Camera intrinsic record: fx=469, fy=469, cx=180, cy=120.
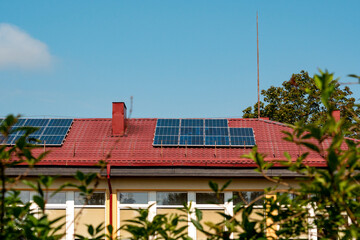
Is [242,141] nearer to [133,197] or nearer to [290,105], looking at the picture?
[133,197]

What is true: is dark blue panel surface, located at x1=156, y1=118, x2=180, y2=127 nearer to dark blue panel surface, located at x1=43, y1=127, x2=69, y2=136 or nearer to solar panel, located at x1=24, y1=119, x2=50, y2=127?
dark blue panel surface, located at x1=43, y1=127, x2=69, y2=136

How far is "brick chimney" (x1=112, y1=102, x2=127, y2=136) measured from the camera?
60.6ft

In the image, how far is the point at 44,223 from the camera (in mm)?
2953

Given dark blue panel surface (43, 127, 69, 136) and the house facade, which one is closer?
the house facade

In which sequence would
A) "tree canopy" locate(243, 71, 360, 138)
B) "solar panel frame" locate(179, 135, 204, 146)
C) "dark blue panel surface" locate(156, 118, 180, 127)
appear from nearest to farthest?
1. "solar panel frame" locate(179, 135, 204, 146)
2. "dark blue panel surface" locate(156, 118, 180, 127)
3. "tree canopy" locate(243, 71, 360, 138)

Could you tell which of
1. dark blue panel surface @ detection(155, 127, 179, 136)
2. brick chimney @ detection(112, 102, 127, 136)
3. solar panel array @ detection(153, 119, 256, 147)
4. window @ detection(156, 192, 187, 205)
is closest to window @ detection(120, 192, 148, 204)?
window @ detection(156, 192, 187, 205)

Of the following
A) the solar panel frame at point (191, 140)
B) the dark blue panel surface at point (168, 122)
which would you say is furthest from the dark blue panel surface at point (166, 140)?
the dark blue panel surface at point (168, 122)

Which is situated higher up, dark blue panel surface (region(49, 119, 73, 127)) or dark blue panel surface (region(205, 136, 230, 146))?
dark blue panel surface (region(49, 119, 73, 127))

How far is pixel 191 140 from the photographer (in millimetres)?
16984

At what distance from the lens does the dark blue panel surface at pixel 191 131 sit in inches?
696

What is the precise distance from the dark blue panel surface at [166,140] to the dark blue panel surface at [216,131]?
1312mm

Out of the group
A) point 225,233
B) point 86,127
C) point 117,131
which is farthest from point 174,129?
point 225,233

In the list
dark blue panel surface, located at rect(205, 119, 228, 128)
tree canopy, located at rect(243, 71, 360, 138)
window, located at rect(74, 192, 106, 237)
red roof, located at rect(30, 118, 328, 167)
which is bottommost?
window, located at rect(74, 192, 106, 237)

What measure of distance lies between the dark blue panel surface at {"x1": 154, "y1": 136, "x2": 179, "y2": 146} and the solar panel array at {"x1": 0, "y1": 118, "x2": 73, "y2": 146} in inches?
137
